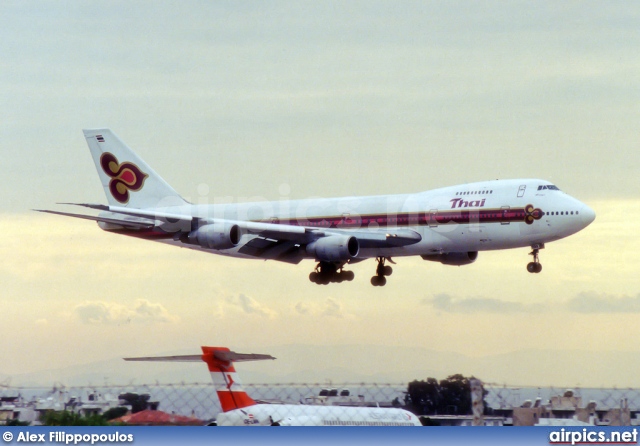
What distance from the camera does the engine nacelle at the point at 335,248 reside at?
62.5 meters

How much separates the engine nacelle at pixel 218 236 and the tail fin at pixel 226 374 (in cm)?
1999

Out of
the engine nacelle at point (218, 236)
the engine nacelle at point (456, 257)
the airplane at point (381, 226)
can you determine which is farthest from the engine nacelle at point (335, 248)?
the engine nacelle at point (456, 257)

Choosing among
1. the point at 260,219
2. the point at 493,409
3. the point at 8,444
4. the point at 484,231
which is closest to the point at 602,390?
the point at 493,409

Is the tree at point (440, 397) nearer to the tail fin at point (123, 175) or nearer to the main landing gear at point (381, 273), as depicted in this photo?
the main landing gear at point (381, 273)

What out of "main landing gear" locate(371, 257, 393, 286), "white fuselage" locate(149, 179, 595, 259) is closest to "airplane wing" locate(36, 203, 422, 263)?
"white fuselage" locate(149, 179, 595, 259)

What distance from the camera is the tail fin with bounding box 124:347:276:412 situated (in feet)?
133

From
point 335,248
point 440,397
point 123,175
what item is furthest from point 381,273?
point 440,397

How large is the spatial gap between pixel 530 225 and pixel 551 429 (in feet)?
109

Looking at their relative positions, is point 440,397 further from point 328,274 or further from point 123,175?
point 123,175

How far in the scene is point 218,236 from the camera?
61.8 m

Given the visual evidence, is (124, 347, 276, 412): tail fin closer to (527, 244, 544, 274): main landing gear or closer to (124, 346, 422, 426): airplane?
(124, 346, 422, 426): airplane

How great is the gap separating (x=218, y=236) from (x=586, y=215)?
20.8 metres

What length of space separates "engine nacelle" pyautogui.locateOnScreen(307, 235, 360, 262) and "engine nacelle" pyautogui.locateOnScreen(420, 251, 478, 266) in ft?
23.6

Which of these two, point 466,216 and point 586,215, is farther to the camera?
point 466,216
